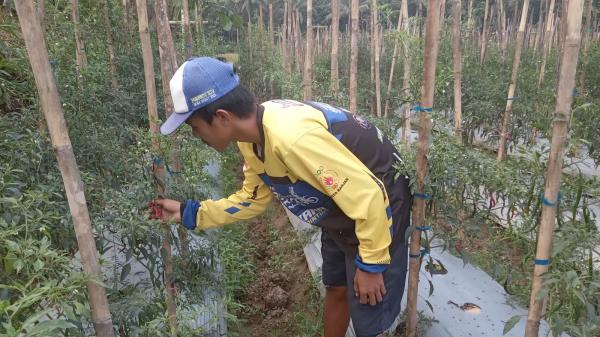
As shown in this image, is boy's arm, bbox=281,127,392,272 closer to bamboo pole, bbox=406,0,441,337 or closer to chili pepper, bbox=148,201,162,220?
bamboo pole, bbox=406,0,441,337

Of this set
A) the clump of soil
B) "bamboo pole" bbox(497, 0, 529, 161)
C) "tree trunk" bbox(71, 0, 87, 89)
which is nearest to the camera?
the clump of soil

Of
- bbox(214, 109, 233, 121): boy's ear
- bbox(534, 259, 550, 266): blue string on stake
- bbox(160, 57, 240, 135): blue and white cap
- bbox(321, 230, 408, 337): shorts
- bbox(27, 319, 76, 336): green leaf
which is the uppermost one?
bbox(160, 57, 240, 135): blue and white cap

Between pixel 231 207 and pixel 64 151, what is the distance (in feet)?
3.63

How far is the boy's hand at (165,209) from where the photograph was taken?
1833 millimetres

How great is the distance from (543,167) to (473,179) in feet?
1.22

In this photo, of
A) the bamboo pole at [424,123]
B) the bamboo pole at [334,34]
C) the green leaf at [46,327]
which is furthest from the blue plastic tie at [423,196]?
the bamboo pole at [334,34]

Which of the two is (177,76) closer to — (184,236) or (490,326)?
(184,236)

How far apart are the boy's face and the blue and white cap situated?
0.06 m

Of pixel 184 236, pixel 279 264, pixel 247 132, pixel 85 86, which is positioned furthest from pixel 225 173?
pixel 247 132

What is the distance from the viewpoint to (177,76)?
160 cm

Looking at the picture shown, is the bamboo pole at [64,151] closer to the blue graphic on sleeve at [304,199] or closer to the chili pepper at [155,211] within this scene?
the chili pepper at [155,211]

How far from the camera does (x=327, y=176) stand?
1.59 m

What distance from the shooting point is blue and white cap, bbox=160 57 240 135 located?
1.58 metres

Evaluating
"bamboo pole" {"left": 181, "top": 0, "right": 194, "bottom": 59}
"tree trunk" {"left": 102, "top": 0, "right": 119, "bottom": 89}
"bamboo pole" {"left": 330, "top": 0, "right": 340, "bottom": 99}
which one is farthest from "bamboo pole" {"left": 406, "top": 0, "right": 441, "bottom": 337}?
"tree trunk" {"left": 102, "top": 0, "right": 119, "bottom": 89}
